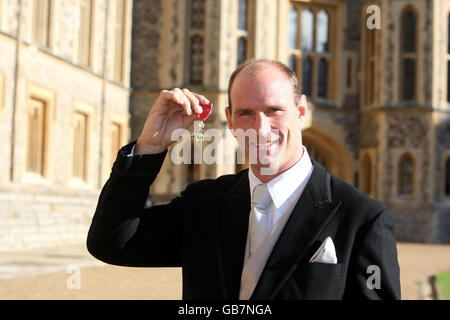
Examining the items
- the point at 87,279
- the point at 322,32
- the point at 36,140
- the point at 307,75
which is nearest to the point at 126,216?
the point at 87,279

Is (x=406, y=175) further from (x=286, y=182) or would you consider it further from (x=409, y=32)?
(x=286, y=182)

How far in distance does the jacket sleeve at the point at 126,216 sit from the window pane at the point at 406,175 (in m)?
19.3

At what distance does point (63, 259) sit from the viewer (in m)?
10.8

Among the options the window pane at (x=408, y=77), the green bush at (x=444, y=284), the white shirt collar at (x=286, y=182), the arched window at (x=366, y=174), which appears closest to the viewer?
the white shirt collar at (x=286, y=182)

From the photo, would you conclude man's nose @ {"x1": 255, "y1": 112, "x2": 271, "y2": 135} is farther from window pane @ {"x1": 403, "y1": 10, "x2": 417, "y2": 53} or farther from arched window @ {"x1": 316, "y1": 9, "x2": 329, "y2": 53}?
arched window @ {"x1": 316, "y1": 9, "x2": 329, "y2": 53}

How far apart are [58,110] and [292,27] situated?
9.23 m

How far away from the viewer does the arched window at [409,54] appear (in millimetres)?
20562

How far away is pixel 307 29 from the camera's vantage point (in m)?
21.1

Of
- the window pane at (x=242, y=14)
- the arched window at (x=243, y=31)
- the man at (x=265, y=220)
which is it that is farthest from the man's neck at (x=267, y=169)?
the window pane at (x=242, y=14)

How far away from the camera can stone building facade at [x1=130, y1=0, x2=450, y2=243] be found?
60.6 feet

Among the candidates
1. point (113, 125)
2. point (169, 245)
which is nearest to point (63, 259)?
point (113, 125)

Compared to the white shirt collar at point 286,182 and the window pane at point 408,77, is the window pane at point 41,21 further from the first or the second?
the white shirt collar at point 286,182

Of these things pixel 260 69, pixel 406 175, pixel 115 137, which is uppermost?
pixel 115 137

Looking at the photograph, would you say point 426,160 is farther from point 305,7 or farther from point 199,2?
point 199,2
